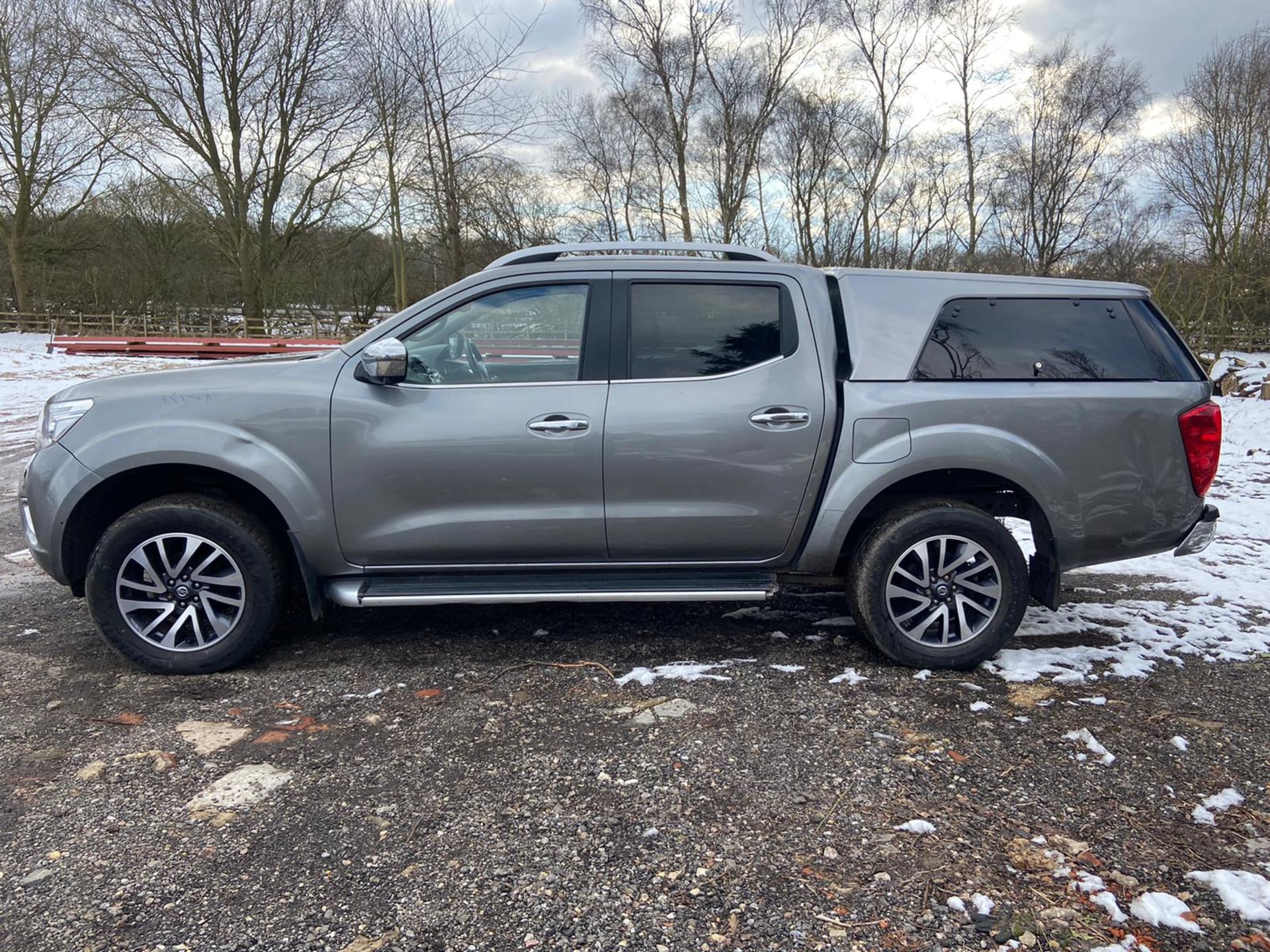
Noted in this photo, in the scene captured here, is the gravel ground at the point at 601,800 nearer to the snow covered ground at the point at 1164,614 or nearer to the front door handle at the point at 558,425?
the snow covered ground at the point at 1164,614

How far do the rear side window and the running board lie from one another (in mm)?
2019

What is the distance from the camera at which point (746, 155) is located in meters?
27.5

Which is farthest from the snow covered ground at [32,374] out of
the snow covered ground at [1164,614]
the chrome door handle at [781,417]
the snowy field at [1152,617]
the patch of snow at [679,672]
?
the snow covered ground at [1164,614]

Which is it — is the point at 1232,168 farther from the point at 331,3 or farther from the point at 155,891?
the point at 155,891

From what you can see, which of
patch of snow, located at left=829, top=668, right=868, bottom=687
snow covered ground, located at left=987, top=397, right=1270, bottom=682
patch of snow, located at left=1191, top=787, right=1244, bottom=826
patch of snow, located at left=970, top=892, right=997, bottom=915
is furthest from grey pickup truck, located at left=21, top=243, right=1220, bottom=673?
patch of snow, located at left=970, top=892, right=997, bottom=915

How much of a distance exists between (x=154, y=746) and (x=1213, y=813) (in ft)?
12.1

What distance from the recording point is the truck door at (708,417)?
141 inches

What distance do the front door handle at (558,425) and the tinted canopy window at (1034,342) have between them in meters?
1.55

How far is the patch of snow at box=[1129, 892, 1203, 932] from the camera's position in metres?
2.09

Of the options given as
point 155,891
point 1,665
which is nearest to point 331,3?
point 1,665

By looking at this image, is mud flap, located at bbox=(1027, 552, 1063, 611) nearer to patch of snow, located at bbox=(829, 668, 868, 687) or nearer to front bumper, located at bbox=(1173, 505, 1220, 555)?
front bumper, located at bbox=(1173, 505, 1220, 555)

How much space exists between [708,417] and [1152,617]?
2817 mm

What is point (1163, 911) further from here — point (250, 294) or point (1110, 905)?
point (250, 294)

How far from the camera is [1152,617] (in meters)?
4.38
